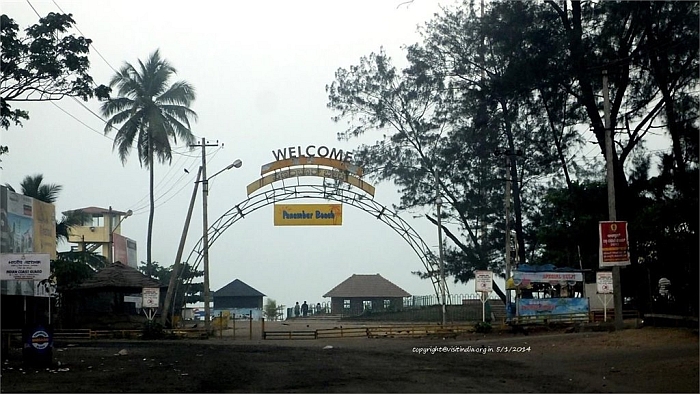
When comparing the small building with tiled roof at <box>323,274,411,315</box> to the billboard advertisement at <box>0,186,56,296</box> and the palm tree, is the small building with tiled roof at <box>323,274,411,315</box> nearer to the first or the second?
the palm tree

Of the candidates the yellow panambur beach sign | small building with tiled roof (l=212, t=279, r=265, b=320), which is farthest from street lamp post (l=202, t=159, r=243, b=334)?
small building with tiled roof (l=212, t=279, r=265, b=320)

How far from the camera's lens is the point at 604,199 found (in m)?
38.8

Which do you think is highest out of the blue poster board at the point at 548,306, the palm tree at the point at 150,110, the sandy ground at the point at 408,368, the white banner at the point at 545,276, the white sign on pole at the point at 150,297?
the palm tree at the point at 150,110

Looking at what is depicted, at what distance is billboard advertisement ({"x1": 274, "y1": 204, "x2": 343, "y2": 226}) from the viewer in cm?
4528

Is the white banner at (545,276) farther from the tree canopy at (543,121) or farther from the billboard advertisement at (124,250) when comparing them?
the billboard advertisement at (124,250)

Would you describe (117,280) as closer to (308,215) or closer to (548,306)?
(308,215)

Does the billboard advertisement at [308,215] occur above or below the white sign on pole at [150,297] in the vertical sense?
above

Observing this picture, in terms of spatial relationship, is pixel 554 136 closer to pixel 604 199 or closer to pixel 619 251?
pixel 604 199

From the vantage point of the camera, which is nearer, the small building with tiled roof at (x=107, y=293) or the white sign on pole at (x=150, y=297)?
the white sign on pole at (x=150, y=297)

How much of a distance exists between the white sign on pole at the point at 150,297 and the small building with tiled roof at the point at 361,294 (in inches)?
1575

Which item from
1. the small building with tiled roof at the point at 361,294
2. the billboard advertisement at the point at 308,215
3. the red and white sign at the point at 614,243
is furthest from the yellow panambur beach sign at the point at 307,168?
the small building with tiled roof at the point at 361,294

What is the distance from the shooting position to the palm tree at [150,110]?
187ft

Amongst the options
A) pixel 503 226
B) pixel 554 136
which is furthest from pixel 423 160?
pixel 554 136

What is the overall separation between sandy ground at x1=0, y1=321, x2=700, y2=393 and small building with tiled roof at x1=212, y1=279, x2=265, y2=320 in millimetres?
48386
